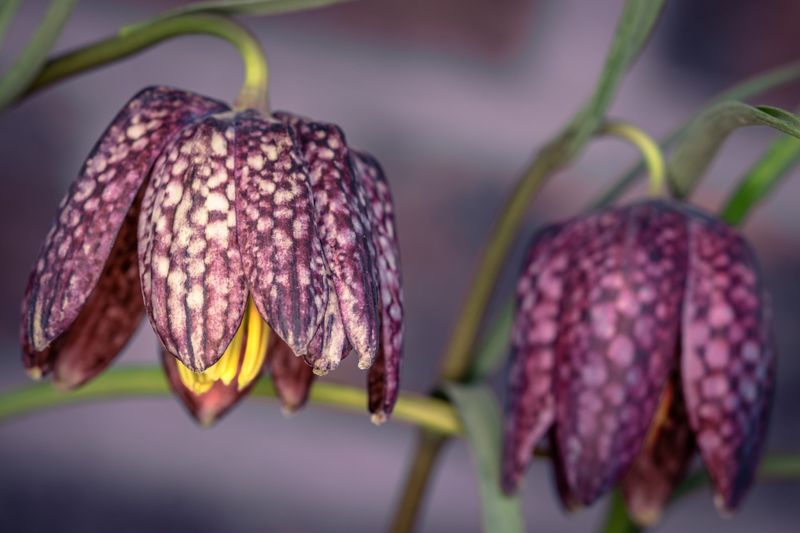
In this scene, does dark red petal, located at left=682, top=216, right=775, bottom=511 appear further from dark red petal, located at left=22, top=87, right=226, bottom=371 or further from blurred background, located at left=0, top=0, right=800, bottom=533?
blurred background, located at left=0, top=0, right=800, bottom=533

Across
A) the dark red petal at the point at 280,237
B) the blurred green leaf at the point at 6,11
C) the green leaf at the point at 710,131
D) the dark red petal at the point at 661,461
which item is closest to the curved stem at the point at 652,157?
the green leaf at the point at 710,131

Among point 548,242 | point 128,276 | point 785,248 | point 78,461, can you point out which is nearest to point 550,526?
point 785,248

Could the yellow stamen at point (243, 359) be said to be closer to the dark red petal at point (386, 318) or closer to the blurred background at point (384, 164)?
the dark red petal at point (386, 318)

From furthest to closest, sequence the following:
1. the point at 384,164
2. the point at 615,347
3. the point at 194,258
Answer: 1. the point at 384,164
2. the point at 615,347
3. the point at 194,258

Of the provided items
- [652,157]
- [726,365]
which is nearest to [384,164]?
[652,157]

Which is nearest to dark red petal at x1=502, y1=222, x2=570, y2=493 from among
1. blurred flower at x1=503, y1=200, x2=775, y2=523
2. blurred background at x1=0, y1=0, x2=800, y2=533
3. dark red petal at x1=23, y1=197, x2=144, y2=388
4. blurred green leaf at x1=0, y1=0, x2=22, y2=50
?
blurred flower at x1=503, y1=200, x2=775, y2=523

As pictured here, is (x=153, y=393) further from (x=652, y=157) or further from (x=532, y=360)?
(x=652, y=157)

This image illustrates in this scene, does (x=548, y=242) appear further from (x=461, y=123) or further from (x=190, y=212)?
(x=461, y=123)
